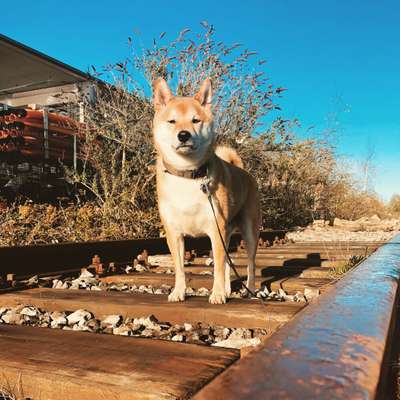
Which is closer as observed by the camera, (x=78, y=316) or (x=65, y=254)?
(x=78, y=316)

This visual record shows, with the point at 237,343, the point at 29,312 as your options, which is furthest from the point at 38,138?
the point at 237,343

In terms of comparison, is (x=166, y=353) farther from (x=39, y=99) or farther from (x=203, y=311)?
(x=39, y=99)

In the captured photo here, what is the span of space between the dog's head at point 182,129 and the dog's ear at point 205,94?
0.01m

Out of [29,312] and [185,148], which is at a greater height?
[185,148]

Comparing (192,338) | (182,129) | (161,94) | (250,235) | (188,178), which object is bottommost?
→ (192,338)

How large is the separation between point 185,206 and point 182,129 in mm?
536

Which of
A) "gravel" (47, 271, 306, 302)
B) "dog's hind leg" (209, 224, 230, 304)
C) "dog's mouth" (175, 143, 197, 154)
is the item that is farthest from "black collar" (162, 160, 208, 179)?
"gravel" (47, 271, 306, 302)

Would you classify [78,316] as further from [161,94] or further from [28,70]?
[28,70]

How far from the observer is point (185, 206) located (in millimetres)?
2947

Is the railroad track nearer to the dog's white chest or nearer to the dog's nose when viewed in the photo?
the dog's white chest

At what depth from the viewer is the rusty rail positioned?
75 centimetres

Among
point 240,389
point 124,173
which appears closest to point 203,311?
point 240,389

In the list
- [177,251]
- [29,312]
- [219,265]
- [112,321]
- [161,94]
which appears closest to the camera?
[112,321]

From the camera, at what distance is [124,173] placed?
24.1 ft
